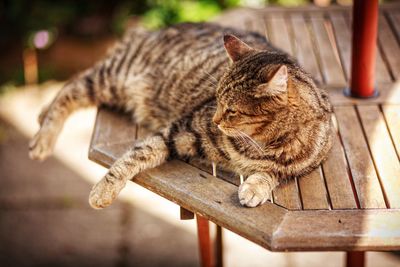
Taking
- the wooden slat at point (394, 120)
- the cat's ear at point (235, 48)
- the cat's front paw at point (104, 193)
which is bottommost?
the cat's front paw at point (104, 193)

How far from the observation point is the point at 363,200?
6.19 ft

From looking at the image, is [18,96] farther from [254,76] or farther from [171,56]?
[254,76]

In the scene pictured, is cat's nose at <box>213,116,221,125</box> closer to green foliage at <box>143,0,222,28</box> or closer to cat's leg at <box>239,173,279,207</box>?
cat's leg at <box>239,173,279,207</box>

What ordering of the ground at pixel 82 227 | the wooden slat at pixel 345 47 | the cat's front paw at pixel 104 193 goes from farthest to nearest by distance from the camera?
1. the ground at pixel 82 227
2. the wooden slat at pixel 345 47
3. the cat's front paw at pixel 104 193

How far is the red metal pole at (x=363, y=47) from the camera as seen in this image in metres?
2.25

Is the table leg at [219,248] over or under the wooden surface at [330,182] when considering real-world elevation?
under

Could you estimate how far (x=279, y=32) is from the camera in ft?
9.80

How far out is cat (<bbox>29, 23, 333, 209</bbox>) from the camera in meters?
1.88

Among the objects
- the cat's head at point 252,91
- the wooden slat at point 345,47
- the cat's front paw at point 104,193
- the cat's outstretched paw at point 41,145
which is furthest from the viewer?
the wooden slat at point 345,47

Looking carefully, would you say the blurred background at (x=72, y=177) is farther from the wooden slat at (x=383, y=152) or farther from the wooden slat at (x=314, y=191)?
the wooden slat at (x=314, y=191)

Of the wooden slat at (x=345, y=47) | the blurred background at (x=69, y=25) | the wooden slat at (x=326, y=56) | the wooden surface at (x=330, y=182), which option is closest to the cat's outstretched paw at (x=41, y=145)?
the wooden surface at (x=330, y=182)

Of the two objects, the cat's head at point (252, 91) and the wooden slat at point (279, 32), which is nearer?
the cat's head at point (252, 91)

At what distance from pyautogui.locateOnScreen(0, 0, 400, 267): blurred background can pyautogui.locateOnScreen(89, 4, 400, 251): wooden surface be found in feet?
3.24

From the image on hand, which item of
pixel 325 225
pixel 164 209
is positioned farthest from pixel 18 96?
pixel 325 225
